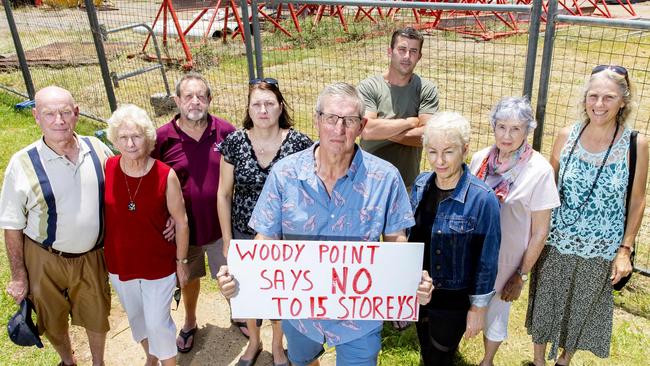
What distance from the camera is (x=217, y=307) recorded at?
13.7ft

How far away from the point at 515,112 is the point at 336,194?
1.01 metres

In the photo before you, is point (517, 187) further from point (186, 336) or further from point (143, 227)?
point (186, 336)

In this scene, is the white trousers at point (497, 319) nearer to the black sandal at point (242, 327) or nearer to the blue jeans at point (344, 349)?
the blue jeans at point (344, 349)

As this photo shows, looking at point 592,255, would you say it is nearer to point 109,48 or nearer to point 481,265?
point 481,265

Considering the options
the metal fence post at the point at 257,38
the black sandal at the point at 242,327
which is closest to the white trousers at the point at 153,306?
the black sandal at the point at 242,327

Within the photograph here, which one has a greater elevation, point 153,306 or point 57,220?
point 57,220

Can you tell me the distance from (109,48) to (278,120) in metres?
12.0

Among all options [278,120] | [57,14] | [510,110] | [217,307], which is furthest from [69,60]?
[510,110]

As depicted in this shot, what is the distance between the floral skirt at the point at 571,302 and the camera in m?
2.99

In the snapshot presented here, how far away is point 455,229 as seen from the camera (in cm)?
254

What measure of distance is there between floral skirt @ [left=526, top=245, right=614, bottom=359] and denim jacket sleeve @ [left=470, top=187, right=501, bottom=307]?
25.7 inches

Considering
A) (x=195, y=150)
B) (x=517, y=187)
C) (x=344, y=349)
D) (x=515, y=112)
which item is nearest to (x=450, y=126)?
(x=515, y=112)

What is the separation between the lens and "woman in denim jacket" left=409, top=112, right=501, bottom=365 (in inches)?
96.8

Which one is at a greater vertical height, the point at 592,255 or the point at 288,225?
the point at 288,225
